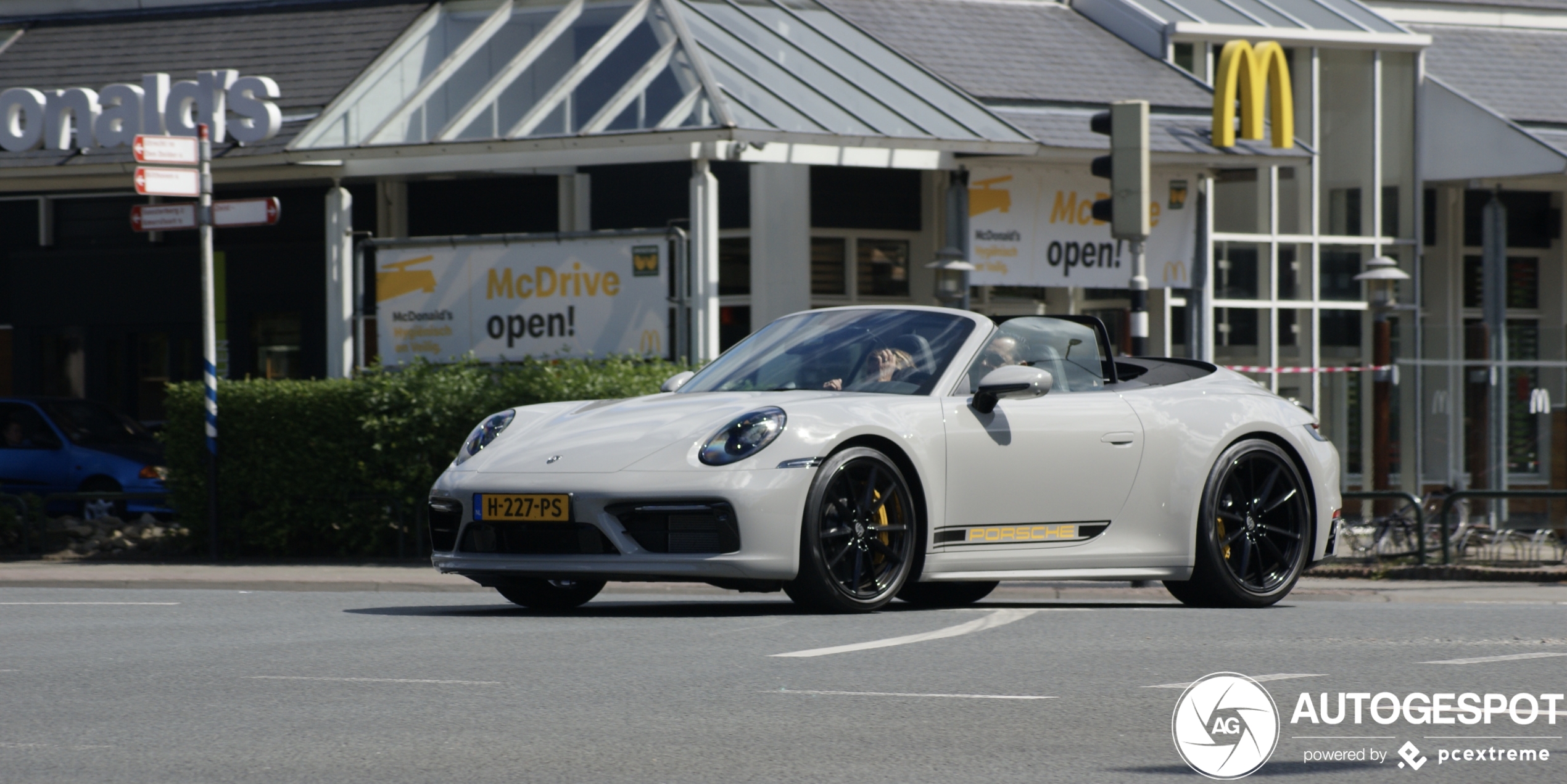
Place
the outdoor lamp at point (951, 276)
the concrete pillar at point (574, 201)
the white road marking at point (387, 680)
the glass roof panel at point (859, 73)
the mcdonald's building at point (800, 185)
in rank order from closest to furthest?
the white road marking at point (387, 680)
the mcdonald's building at point (800, 185)
the glass roof panel at point (859, 73)
the outdoor lamp at point (951, 276)
the concrete pillar at point (574, 201)

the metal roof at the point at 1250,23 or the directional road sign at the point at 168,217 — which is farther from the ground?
the metal roof at the point at 1250,23

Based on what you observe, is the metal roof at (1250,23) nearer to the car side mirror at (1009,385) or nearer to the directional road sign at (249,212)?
the directional road sign at (249,212)

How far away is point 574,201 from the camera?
22.6 meters

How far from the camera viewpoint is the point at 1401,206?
2475 centimetres

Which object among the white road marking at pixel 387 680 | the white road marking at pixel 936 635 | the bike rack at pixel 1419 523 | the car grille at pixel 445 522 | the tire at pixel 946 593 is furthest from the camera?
the bike rack at pixel 1419 523

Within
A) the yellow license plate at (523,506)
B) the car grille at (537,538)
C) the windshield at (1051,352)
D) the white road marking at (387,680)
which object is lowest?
the white road marking at (387,680)

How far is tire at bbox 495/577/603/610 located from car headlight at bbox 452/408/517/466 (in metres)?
0.72

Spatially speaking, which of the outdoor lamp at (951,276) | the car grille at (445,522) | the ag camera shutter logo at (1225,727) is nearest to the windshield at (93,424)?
the outdoor lamp at (951,276)

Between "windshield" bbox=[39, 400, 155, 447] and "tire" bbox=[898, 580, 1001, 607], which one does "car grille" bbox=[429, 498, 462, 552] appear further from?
"windshield" bbox=[39, 400, 155, 447]

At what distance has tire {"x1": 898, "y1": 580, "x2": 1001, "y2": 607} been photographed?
10.4 m

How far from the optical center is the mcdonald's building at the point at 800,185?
18.0m

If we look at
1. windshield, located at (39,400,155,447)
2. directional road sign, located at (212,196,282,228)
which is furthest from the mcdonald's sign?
windshield, located at (39,400,155,447)

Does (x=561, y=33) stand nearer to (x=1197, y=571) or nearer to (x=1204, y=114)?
(x=1204, y=114)

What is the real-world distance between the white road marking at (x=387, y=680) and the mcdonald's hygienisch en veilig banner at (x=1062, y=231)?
14148 mm
